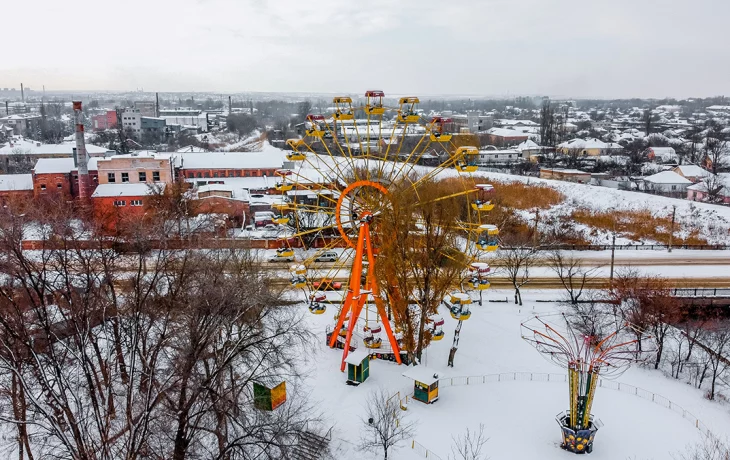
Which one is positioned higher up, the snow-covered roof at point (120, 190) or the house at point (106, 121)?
the house at point (106, 121)

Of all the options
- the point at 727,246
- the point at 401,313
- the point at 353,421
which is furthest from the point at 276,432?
the point at 727,246

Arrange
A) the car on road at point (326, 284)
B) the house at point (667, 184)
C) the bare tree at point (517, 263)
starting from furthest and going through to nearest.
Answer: the house at point (667, 184), the bare tree at point (517, 263), the car on road at point (326, 284)

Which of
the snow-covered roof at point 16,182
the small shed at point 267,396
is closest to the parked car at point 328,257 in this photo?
the small shed at point 267,396

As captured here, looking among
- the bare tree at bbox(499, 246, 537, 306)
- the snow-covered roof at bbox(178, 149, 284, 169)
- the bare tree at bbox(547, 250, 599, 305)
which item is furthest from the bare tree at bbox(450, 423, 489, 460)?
the snow-covered roof at bbox(178, 149, 284, 169)

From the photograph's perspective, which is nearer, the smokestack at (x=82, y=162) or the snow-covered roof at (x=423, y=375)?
the snow-covered roof at (x=423, y=375)

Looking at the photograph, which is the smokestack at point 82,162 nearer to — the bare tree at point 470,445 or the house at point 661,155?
the bare tree at point 470,445

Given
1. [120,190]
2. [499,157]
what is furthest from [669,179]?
[120,190]

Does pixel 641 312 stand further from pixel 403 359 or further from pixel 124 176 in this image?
pixel 124 176

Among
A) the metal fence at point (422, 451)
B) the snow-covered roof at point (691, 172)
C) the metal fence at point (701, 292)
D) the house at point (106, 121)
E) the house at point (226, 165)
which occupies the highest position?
the house at point (106, 121)
